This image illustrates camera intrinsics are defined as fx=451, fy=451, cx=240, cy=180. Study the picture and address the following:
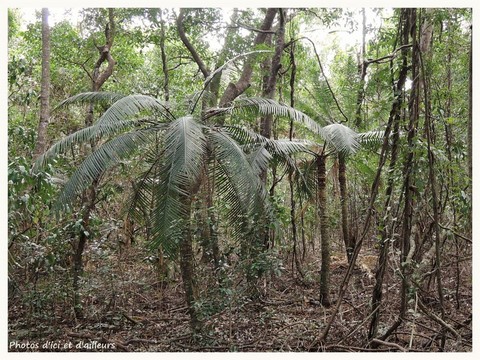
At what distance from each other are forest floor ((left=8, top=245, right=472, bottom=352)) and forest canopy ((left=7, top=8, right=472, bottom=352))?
0.03 m

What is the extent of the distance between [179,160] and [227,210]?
50.2 inches

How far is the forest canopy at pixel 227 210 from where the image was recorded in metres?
4.59

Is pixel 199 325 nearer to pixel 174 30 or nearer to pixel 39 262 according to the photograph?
pixel 39 262

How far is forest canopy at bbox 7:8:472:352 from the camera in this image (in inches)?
181

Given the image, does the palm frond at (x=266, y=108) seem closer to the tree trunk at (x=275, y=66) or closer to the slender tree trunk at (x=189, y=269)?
the tree trunk at (x=275, y=66)

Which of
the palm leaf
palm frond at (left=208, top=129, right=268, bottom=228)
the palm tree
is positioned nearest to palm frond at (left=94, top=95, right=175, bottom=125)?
the palm tree

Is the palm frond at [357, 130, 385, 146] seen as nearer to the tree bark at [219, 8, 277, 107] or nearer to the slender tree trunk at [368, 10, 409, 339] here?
the slender tree trunk at [368, 10, 409, 339]

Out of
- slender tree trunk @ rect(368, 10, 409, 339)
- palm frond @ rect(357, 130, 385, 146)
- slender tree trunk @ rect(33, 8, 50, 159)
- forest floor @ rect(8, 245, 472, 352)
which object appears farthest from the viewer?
palm frond @ rect(357, 130, 385, 146)

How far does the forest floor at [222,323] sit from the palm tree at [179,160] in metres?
0.64

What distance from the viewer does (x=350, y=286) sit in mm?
7992

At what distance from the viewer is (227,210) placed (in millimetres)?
6059

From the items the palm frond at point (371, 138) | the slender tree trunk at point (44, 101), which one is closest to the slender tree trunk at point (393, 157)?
the palm frond at point (371, 138)

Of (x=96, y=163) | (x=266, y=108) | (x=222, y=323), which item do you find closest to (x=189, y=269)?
(x=222, y=323)

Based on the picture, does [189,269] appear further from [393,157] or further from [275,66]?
[275,66]
